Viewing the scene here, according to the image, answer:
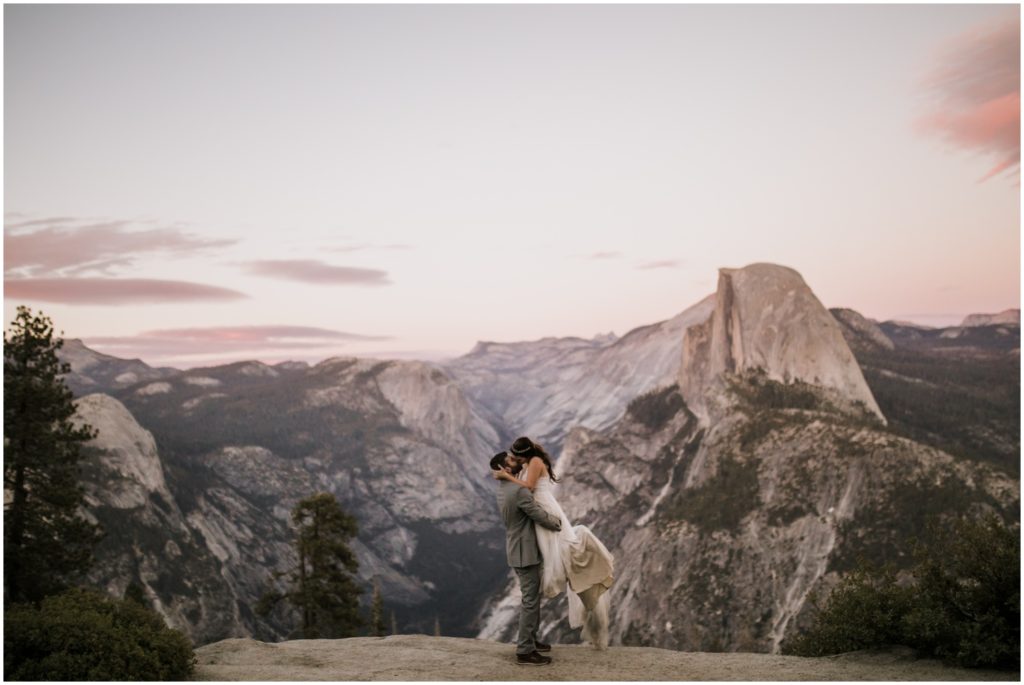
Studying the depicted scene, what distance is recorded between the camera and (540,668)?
1484 centimetres

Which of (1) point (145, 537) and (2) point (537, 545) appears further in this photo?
(1) point (145, 537)

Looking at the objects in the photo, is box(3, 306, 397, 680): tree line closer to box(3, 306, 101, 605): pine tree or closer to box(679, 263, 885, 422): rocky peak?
box(3, 306, 101, 605): pine tree

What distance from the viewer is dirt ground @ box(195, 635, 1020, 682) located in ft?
48.0

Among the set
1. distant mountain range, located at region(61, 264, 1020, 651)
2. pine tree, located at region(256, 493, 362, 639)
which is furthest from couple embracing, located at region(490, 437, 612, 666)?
distant mountain range, located at region(61, 264, 1020, 651)

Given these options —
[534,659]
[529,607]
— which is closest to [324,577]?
[534,659]

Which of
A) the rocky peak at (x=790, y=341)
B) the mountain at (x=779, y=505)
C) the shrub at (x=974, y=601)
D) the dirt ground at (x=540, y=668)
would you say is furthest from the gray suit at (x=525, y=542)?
the rocky peak at (x=790, y=341)

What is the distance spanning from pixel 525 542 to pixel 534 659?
7.66ft

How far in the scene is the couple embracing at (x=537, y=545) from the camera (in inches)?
577

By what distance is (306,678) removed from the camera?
14.7m

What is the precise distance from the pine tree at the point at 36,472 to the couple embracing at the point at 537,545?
21.0m

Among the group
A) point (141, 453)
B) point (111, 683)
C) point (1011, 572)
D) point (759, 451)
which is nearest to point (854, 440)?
point (759, 451)

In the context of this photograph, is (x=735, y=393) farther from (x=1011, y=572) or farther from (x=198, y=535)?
(x=1011, y=572)

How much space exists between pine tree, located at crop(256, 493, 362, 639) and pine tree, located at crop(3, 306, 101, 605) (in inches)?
608

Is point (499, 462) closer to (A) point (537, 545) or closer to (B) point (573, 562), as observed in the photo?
(A) point (537, 545)
